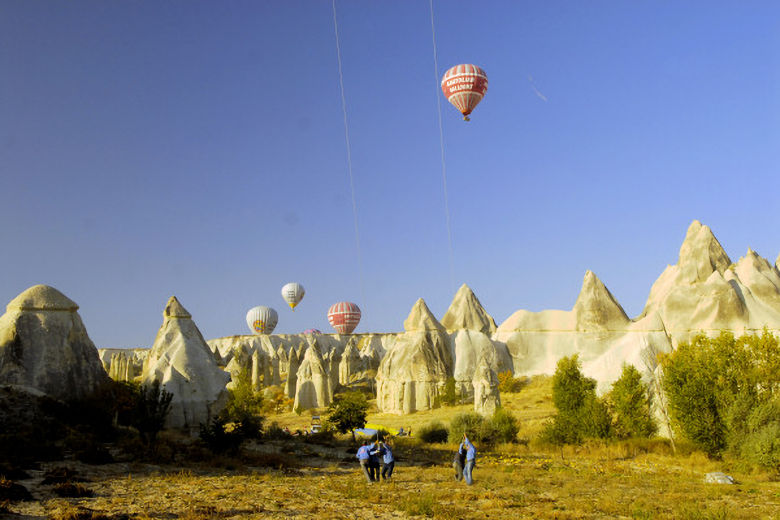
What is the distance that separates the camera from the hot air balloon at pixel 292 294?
99.5 metres

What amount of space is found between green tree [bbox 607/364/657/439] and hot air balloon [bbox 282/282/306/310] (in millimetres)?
78919

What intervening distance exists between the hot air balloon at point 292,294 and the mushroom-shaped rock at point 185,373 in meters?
69.8

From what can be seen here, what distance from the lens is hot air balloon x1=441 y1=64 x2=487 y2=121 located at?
37219 mm

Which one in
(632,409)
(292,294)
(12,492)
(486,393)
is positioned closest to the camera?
(12,492)

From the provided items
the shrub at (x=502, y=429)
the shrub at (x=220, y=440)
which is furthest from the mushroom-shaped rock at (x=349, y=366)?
the shrub at (x=220, y=440)

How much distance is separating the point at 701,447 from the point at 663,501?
8719mm

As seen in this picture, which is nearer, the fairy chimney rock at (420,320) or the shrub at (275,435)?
the shrub at (275,435)

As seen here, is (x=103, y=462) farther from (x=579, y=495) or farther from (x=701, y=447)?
(x=701, y=447)

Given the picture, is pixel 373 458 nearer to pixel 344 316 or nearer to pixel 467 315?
pixel 467 315

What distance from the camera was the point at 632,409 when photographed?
24.2 metres

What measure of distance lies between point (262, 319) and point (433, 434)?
81.6 m

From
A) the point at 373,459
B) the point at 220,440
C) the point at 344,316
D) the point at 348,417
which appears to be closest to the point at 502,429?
the point at 348,417

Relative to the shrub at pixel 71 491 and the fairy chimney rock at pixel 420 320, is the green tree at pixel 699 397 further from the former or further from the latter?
the fairy chimney rock at pixel 420 320

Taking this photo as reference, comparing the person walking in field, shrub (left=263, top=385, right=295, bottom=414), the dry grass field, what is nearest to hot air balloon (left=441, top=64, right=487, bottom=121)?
the dry grass field
